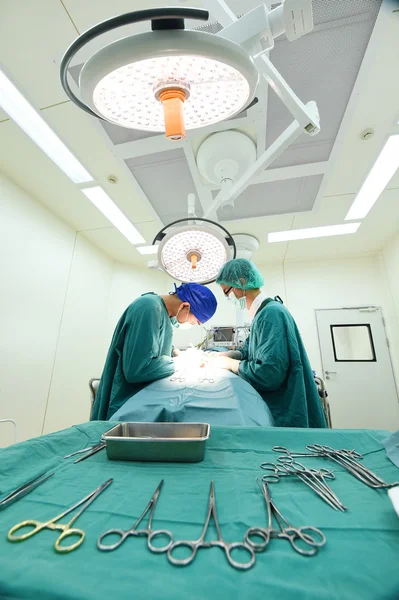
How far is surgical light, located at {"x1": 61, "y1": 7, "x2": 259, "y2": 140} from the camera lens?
0.46 metres

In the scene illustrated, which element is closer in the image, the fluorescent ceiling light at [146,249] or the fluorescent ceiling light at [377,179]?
the fluorescent ceiling light at [377,179]

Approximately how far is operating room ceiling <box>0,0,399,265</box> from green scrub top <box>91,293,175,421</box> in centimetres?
97

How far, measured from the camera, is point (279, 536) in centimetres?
38

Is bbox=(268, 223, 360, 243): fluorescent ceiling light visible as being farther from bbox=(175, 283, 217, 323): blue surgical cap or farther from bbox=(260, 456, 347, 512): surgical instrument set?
bbox=(260, 456, 347, 512): surgical instrument set

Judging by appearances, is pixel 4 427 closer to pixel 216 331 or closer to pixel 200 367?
pixel 200 367

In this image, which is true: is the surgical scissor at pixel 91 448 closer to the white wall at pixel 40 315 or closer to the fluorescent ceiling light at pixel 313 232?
the white wall at pixel 40 315

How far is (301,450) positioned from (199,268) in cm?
80

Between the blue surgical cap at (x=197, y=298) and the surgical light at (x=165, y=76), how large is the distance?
4.11 ft

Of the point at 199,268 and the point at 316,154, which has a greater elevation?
the point at 316,154

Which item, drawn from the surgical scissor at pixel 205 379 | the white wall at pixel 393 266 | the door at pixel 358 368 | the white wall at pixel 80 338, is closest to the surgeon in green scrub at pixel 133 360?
the surgical scissor at pixel 205 379

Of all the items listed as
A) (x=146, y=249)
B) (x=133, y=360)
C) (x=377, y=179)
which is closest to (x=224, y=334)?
(x=133, y=360)

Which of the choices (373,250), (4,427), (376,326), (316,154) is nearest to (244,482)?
(316,154)

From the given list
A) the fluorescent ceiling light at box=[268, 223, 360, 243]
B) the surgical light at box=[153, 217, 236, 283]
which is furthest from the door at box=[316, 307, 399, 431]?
the surgical light at box=[153, 217, 236, 283]

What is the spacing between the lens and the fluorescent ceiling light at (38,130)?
1625 mm
